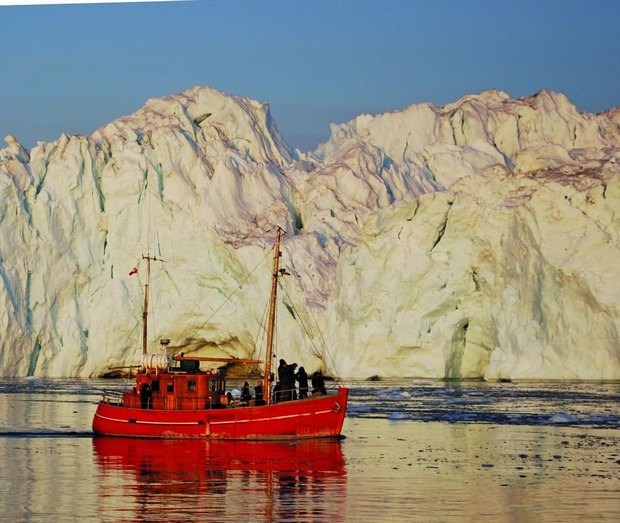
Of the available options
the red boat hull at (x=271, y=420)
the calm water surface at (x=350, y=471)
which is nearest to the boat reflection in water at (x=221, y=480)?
the calm water surface at (x=350, y=471)

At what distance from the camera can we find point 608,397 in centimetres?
3184

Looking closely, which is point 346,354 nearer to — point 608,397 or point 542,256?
point 542,256

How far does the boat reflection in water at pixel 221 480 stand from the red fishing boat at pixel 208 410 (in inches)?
12.4

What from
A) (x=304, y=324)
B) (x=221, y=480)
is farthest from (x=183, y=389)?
(x=304, y=324)

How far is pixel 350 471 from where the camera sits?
16.7 meters

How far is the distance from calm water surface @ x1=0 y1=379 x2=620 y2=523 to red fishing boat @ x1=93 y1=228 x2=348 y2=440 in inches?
16.8

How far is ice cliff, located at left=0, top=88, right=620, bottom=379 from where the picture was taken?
40.1m

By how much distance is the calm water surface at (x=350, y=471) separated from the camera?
13148 mm

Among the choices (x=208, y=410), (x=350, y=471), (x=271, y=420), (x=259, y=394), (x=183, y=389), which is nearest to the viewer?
(x=350, y=471)

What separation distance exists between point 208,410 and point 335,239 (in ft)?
86.2

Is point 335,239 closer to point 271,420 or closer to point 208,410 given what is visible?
point 208,410

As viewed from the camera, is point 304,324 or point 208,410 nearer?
point 208,410

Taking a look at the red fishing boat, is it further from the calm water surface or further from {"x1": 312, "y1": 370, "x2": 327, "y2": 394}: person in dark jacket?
the calm water surface

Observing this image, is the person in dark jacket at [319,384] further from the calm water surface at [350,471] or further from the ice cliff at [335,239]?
the ice cliff at [335,239]
